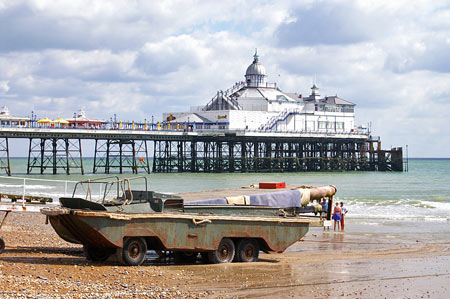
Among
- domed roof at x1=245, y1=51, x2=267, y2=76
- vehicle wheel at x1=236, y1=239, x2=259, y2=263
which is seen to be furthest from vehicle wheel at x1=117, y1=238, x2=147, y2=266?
domed roof at x1=245, y1=51, x2=267, y2=76

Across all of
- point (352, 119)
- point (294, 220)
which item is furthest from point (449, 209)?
point (352, 119)

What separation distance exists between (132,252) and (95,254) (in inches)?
40.8

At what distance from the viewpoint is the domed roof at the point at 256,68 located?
359 feet

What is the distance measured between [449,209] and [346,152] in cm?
6461

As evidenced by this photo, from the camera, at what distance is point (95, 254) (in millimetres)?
16547

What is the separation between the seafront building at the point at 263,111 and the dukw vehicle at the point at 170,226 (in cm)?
7555

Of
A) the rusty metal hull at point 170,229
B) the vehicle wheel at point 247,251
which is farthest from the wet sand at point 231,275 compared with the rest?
the rusty metal hull at point 170,229

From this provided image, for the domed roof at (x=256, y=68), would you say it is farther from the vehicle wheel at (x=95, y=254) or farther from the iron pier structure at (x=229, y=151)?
the vehicle wheel at (x=95, y=254)

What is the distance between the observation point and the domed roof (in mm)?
109438

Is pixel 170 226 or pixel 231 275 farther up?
pixel 170 226

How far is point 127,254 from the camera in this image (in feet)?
52.2

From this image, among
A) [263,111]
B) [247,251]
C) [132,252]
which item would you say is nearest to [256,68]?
[263,111]

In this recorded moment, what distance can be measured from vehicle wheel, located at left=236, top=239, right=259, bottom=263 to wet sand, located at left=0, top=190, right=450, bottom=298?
26 centimetres

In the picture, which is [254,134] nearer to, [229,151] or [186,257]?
[229,151]
